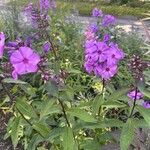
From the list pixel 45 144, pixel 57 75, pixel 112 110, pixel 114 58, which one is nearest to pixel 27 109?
pixel 57 75

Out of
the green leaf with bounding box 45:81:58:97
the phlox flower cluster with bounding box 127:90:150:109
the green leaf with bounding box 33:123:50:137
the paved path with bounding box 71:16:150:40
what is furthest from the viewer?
the paved path with bounding box 71:16:150:40

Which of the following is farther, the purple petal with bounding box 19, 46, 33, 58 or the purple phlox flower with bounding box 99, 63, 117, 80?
the purple phlox flower with bounding box 99, 63, 117, 80

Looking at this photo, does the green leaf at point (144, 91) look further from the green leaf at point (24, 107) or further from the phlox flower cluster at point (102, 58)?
the green leaf at point (24, 107)

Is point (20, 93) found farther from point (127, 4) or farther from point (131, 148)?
point (127, 4)

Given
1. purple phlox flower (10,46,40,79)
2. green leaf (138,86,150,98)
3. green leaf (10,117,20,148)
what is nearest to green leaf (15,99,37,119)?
green leaf (10,117,20,148)

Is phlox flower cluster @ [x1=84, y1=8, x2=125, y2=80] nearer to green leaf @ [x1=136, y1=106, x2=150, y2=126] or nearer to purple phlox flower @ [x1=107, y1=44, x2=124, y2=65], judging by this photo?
purple phlox flower @ [x1=107, y1=44, x2=124, y2=65]

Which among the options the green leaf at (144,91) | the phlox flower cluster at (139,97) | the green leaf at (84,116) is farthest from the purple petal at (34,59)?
the phlox flower cluster at (139,97)

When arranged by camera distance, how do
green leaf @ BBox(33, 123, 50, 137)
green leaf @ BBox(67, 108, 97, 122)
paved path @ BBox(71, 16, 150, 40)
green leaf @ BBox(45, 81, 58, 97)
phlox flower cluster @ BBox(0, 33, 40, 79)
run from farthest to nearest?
paved path @ BBox(71, 16, 150, 40)
green leaf @ BBox(33, 123, 50, 137)
green leaf @ BBox(67, 108, 97, 122)
green leaf @ BBox(45, 81, 58, 97)
phlox flower cluster @ BBox(0, 33, 40, 79)
